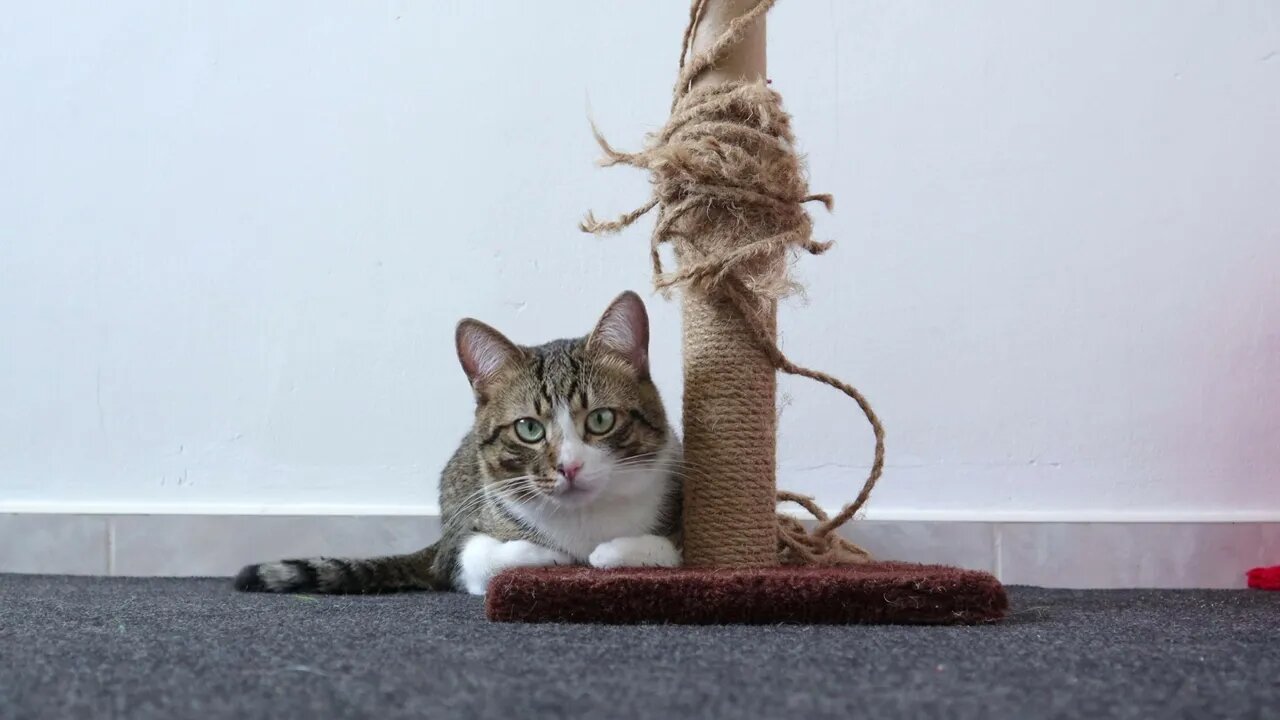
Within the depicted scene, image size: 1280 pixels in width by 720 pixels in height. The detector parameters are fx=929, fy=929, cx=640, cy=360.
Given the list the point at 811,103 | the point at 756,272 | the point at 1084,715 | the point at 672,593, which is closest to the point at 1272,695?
the point at 1084,715

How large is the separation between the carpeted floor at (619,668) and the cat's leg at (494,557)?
16 cm

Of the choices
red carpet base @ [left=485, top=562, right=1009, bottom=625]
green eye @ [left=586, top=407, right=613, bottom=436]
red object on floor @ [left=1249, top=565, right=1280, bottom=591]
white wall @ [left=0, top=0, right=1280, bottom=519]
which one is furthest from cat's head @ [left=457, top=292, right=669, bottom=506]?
red object on floor @ [left=1249, top=565, right=1280, bottom=591]

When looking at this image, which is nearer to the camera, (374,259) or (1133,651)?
(1133,651)

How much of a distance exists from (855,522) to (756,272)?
0.67 meters

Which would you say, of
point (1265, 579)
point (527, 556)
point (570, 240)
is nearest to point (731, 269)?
point (527, 556)

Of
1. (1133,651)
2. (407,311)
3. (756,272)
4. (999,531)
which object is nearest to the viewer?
(1133,651)

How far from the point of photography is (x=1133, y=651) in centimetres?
77

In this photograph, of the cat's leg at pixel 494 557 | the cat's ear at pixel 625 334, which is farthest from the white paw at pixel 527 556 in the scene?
the cat's ear at pixel 625 334

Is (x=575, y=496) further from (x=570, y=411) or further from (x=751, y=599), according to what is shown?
(x=751, y=599)

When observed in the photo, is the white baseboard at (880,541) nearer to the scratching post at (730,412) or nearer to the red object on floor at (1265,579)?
the red object on floor at (1265,579)

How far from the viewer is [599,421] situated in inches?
46.1

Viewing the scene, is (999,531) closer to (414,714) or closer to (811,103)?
(811,103)

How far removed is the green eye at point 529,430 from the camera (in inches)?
46.3

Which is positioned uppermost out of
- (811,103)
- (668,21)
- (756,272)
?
(668,21)
